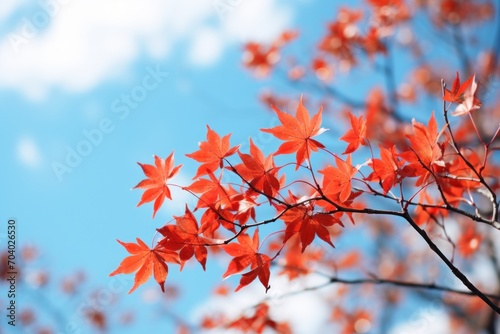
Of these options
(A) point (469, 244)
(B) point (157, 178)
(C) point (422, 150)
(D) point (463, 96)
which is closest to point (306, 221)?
(C) point (422, 150)

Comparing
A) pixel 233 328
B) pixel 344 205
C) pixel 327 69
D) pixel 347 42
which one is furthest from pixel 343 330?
pixel 344 205

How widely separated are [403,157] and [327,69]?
4.51 m

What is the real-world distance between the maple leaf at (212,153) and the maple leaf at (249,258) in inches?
10.1

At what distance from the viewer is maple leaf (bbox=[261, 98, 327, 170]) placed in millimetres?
1449

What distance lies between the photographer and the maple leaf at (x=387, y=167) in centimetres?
146

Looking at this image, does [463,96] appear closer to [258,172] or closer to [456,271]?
[456,271]

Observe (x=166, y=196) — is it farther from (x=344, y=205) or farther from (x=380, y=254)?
(x=380, y=254)

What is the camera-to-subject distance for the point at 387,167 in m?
1.49

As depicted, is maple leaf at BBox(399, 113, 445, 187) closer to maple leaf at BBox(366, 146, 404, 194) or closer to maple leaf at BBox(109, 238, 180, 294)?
maple leaf at BBox(366, 146, 404, 194)

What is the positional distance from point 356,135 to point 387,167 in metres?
0.17

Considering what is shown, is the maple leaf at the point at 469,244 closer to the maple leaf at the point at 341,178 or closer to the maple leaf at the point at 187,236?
the maple leaf at the point at 341,178

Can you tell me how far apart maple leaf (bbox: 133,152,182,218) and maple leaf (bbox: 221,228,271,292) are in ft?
1.01

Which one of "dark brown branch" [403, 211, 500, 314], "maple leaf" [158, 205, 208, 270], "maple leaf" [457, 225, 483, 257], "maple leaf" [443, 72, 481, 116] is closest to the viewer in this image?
"dark brown branch" [403, 211, 500, 314]

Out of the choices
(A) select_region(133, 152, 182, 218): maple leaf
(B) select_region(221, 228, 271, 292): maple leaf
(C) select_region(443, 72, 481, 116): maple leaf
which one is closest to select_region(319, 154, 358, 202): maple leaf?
(B) select_region(221, 228, 271, 292): maple leaf
